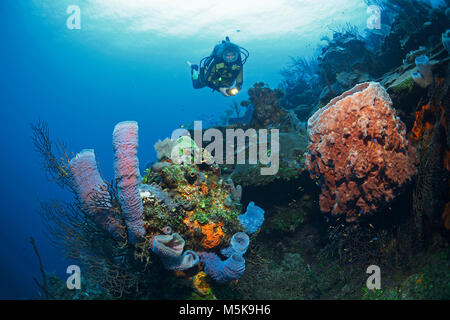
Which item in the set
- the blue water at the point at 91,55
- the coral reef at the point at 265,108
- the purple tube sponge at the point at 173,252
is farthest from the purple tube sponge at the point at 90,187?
the coral reef at the point at 265,108

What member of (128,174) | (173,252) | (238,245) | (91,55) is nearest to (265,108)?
(238,245)

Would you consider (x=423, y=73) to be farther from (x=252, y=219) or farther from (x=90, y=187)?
(x=90, y=187)

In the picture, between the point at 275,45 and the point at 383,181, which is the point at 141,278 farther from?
the point at 275,45

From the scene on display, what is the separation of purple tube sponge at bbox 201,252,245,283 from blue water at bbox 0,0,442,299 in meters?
2.78

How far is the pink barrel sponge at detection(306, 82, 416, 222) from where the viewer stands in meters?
3.23

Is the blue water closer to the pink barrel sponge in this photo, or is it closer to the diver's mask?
the diver's mask

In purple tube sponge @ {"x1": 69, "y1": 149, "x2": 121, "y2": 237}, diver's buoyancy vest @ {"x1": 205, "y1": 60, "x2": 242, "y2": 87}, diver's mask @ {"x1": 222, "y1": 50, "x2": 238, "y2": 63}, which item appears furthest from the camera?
diver's buoyancy vest @ {"x1": 205, "y1": 60, "x2": 242, "y2": 87}

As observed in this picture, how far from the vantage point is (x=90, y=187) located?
304cm

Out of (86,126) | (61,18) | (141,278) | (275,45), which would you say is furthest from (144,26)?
(86,126)

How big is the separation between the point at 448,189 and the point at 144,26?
1201 inches

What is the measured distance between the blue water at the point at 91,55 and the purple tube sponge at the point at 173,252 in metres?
2.14

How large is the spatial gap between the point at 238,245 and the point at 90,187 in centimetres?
229

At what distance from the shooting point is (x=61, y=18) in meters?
22.4

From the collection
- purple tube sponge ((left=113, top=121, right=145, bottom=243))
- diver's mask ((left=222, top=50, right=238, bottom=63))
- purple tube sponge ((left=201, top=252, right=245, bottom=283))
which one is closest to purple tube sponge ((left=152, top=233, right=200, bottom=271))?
purple tube sponge ((left=201, top=252, right=245, bottom=283))
